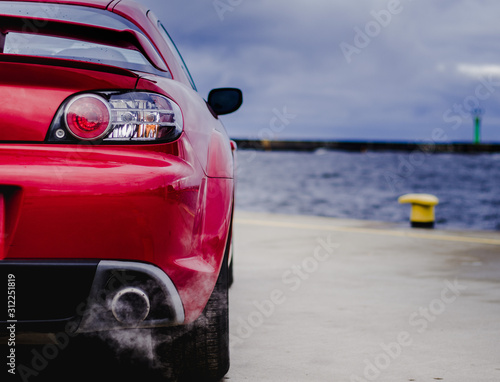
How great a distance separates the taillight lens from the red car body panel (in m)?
0.03

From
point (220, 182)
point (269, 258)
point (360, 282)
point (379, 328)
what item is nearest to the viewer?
point (220, 182)

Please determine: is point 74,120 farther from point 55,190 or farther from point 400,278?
point 400,278

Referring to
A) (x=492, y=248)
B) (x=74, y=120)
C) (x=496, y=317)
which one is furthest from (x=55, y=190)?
(x=492, y=248)

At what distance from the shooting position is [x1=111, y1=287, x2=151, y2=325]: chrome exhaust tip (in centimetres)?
204

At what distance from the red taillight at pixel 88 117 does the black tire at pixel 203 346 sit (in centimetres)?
76

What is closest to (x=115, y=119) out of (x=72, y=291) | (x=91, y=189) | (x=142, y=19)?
(x=91, y=189)

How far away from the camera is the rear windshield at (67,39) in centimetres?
278

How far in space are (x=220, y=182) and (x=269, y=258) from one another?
4.25 m

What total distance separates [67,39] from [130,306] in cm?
133

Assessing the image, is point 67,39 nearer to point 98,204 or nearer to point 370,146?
point 98,204

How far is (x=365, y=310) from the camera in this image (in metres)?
4.25

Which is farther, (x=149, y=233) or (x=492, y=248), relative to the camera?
(x=492, y=248)

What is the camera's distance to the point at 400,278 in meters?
5.48

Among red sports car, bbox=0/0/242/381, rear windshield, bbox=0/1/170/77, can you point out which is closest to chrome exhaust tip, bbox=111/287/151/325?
red sports car, bbox=0/0/242/381
